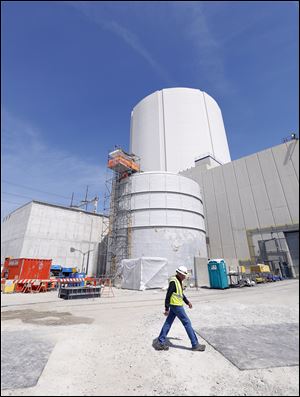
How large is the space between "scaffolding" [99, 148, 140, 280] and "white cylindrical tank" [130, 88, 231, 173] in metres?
14.7

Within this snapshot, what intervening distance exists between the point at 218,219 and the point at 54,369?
26654 millimetres

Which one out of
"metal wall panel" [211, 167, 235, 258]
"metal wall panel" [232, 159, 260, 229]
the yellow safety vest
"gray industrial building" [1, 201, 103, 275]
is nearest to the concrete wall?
"gray industrial building" [1, 201, 103, 275]

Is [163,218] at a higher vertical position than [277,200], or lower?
higher

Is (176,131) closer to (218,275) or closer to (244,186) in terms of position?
(244,186)

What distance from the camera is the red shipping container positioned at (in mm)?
18000

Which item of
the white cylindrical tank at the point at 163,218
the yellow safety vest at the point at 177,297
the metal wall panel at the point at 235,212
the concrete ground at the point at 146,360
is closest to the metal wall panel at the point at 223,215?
the metal wall panel at the point at 235,212

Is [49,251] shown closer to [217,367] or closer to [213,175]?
[213,175]

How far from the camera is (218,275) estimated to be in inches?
690

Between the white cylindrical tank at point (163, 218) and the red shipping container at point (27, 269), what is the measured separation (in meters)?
8.80

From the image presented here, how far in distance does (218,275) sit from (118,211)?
14219mm

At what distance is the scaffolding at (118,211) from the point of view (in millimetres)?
24547

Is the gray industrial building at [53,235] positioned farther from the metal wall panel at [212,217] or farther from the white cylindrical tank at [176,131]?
the white cylindrical tank at [176,131]

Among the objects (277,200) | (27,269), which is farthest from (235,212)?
(27,269)

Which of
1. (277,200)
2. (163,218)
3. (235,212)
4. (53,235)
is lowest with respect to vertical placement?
(277,200)
